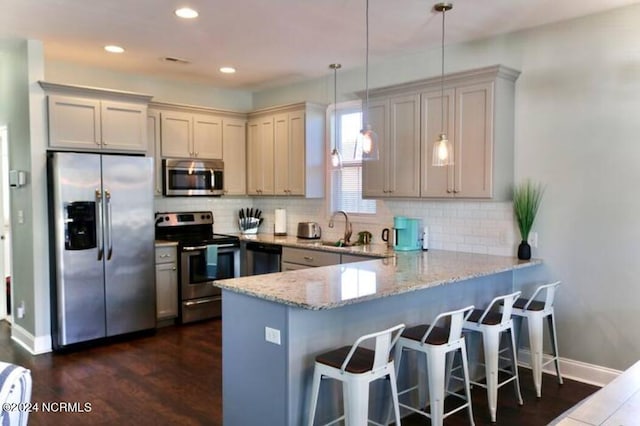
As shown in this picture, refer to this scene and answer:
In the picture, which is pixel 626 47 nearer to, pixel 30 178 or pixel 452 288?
pixel 452 288

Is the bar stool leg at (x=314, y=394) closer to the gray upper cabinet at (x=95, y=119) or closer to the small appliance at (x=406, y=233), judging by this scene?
the small appliance at (x=406, y=233)

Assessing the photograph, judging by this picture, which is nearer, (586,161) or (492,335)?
(492,335)

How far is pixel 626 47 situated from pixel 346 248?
9.01ft

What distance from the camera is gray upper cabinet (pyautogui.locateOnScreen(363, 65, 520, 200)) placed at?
391 centimetres

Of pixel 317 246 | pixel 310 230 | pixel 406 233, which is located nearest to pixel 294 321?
pixel 406 233

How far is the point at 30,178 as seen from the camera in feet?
14.5

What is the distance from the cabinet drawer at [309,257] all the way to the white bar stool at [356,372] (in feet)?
7.25

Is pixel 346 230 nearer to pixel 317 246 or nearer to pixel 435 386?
pixel 317 246

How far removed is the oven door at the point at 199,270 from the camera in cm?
534

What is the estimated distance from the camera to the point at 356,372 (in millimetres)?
2311

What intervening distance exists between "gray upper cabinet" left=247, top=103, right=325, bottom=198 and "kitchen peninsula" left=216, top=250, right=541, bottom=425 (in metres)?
2.49

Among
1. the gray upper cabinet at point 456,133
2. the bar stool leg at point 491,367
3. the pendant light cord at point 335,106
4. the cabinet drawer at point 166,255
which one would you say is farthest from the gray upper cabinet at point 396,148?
the cabinet drawer at point 166,255

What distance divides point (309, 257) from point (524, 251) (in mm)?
2070

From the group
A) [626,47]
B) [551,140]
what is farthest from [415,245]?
[626,47]
